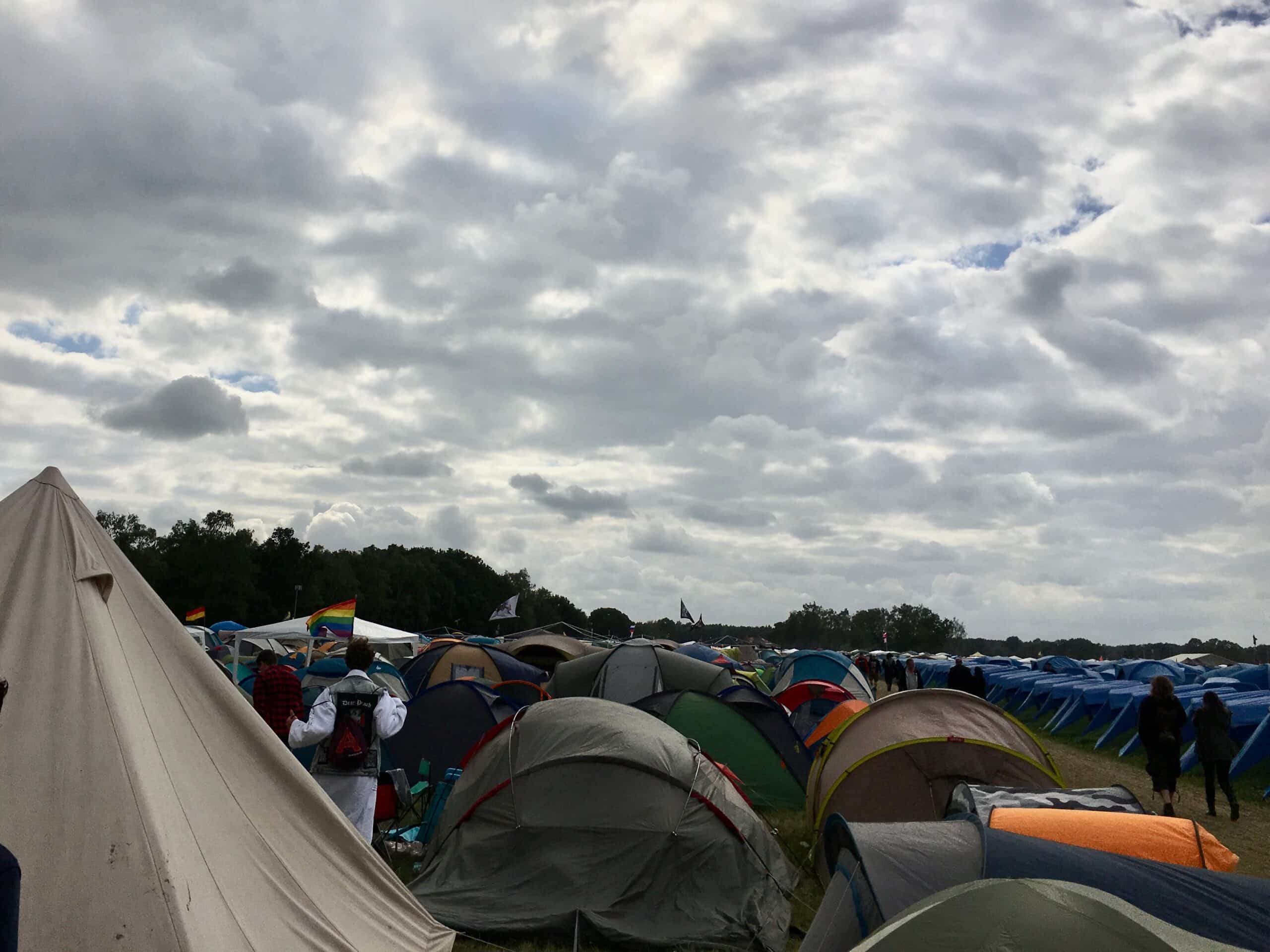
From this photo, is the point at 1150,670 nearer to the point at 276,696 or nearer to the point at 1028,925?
the point at 276,696

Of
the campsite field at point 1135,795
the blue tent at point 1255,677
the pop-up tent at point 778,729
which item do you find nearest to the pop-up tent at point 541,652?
the campsite field at point 1135,795

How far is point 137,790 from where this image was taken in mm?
4469

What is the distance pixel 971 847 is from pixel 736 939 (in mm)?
2700

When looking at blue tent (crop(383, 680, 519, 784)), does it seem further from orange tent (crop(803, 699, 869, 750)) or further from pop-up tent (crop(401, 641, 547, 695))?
pop-up tent (crop(401, 641, 547, 695))

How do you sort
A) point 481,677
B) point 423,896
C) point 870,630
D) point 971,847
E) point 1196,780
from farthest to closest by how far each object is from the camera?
point 870,630, point 481,677, point 1196,780, point 423,896, point 971,847

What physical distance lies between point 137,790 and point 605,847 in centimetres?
415

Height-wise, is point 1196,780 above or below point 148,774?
below

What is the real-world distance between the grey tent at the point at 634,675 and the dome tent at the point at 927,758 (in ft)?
27.5

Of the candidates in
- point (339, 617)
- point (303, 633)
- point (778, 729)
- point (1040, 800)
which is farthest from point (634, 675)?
point (303, 633)

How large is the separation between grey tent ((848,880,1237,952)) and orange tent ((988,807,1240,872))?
213cm

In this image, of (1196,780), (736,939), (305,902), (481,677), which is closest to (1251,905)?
(736,939)

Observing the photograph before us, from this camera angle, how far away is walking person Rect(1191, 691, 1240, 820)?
12648 millimetres

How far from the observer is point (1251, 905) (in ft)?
14.8

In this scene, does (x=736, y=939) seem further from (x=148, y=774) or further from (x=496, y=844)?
(x=148, y=774)
